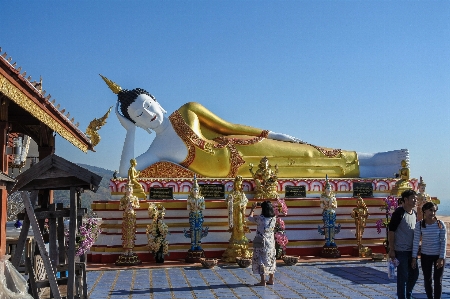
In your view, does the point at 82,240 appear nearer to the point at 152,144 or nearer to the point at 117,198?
the point at 117,198

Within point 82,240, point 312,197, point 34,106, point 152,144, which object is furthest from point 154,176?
point 34,106

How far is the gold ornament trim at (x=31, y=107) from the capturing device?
7.69m

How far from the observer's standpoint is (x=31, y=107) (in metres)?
8.77

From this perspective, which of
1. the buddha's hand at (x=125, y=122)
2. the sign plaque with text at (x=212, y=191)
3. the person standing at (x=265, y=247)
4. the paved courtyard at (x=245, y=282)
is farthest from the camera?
the buddha's hand at (x=125, y=122)

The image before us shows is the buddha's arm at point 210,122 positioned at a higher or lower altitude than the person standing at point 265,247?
higher

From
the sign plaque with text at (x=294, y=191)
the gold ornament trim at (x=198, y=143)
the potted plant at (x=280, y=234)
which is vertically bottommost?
the potted plant at (x=280, y=234)

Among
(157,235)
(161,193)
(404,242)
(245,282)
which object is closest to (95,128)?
(161,193)

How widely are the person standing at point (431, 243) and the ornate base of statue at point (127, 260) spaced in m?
8.03

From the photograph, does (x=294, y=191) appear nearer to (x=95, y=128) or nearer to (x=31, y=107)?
(x=95, y=128)

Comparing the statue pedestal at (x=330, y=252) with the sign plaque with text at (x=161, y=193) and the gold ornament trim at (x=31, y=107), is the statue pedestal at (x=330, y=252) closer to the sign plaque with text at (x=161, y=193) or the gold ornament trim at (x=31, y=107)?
the sign plaque with text at (x=161, y=193)

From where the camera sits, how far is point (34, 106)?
29.2ft

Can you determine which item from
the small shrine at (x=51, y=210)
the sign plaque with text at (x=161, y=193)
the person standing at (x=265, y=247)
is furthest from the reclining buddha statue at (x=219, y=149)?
the small shrine at (x=51, y=210)

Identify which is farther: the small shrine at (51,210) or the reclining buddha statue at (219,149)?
the reclining buddha statue at (219,149)

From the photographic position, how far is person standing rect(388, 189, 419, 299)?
8.07 meters
